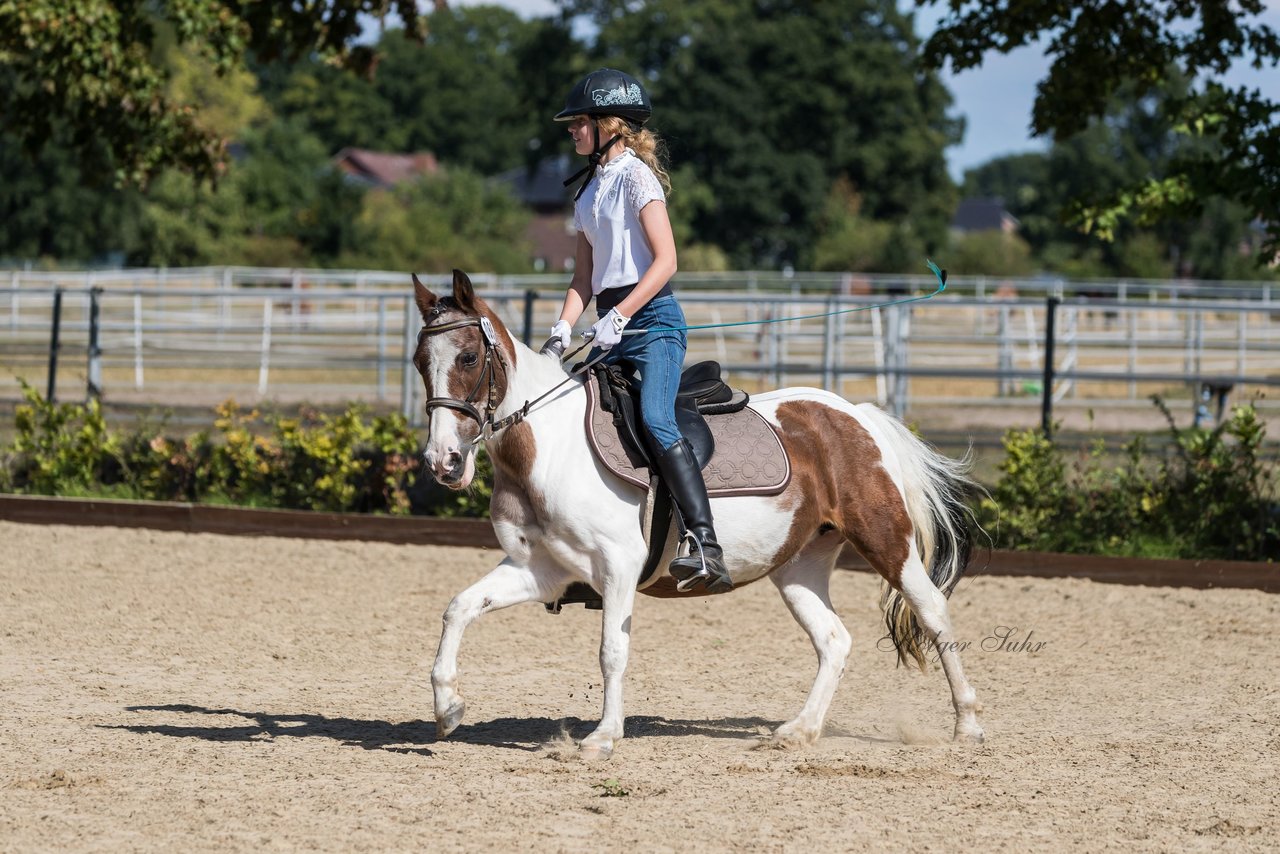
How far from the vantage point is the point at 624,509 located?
553 cm

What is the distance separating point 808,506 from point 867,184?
69.0 metres

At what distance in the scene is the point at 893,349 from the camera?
17.7m

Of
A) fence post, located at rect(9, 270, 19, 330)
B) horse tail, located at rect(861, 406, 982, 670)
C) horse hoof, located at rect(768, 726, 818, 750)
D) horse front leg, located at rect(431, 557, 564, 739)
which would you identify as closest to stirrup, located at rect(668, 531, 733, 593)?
horse front leg, located at rect(431, 557, 564, 739)

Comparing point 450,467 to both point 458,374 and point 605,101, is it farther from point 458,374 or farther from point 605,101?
point 605,101

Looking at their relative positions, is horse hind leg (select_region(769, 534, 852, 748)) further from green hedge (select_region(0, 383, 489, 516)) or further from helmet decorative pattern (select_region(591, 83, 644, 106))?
green hedge (select_region(0, 383, 489, 516))

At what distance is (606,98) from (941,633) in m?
2.58

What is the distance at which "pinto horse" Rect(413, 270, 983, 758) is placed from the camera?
5.29 meters

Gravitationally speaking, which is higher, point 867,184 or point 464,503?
point 867,184

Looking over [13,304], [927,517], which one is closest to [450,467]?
[927,517]

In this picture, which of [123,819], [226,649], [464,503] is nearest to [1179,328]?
[464,503]

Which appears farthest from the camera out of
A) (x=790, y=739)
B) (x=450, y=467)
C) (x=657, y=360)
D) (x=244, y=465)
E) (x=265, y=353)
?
(x=265, y=353)

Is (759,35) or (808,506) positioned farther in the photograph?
(759,35)

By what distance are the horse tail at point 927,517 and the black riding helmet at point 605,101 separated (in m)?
1.68

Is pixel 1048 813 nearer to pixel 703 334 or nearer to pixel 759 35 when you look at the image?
pixel 703 334
